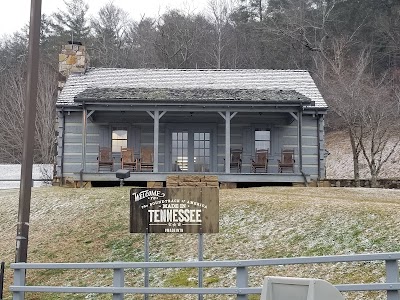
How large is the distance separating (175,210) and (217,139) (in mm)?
14638

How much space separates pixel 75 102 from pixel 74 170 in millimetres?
3213

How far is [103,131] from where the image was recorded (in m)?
24.4

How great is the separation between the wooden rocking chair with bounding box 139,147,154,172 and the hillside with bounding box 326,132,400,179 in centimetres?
1799

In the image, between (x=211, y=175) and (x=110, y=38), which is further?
(x=110, y=38)

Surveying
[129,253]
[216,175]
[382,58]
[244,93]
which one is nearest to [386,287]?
[129,253]

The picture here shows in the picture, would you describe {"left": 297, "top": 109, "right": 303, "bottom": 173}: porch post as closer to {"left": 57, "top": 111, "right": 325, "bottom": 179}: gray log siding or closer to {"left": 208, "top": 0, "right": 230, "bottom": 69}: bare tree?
{"left": 57, "top": 111, "right": 325, "bottom": 179}: gray log siding

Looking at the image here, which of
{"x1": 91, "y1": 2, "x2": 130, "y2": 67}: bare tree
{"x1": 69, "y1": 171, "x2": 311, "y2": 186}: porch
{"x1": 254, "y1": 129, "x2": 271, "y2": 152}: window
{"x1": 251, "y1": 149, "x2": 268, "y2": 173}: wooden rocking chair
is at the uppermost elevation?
{"x1": 91, "y1": 2, "x2": 130, "y2": 67}: bare tree

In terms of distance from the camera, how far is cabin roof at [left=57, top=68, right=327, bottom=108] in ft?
74.7

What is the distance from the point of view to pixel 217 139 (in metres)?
24.4

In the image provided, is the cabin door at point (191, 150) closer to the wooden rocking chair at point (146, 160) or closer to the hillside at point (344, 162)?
the wooden rocking chair at point (146, 160)

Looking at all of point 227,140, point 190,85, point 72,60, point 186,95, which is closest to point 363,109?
point 190,85

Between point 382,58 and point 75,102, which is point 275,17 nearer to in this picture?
point 382,58

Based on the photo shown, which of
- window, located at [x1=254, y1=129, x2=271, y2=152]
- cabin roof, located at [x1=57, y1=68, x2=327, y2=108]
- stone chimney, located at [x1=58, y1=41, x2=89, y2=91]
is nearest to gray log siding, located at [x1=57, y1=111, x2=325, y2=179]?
window, located at [x1=254, y1=129, x2=271, y2=152]

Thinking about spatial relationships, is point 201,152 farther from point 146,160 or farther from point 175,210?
point 175,210
